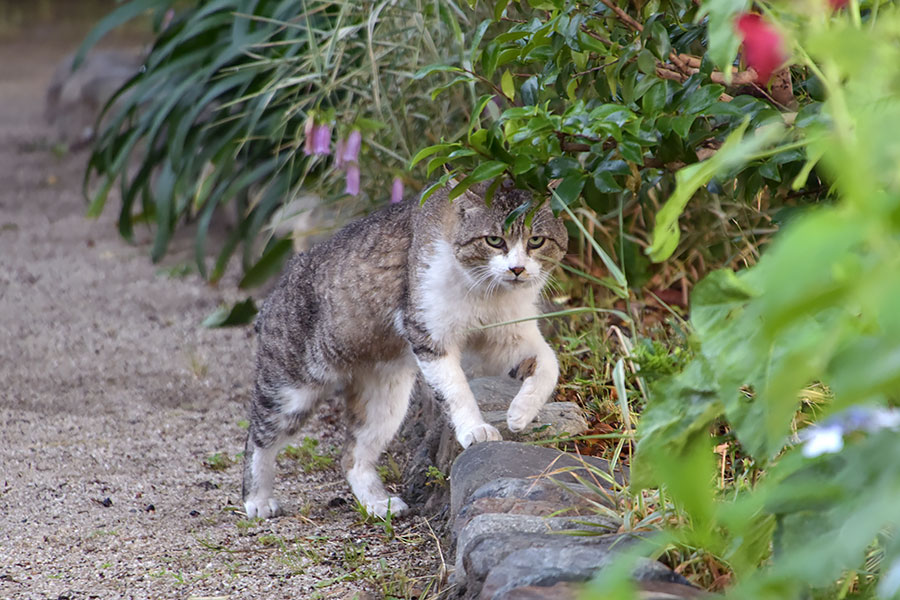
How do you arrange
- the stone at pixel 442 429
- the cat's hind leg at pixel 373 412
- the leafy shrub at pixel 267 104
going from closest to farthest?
the stone at pixel 442 429, the cat's hind leg at pixel 373 412, the leafy shrub at pixel 267 104

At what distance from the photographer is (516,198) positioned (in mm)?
2941

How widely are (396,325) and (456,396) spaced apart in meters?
0.37

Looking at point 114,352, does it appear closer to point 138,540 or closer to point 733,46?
point 138,540

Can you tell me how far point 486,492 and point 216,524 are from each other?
101 cm

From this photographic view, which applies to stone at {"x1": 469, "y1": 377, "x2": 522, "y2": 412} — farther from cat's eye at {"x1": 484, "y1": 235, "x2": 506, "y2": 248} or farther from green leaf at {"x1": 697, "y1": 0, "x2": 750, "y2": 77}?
green leaf at {"x1": 697, "y1": 0, "x2": 750, "y2": 77}

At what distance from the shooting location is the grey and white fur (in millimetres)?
2852

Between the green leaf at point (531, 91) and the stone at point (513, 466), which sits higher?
the green leaf at point (531, 91)

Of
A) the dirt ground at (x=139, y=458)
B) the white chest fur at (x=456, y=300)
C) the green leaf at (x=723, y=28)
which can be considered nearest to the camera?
the green leaf at (x=723, y=28)

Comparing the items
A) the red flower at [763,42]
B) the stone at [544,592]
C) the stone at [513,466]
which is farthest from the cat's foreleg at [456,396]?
the red flower at [763,42]

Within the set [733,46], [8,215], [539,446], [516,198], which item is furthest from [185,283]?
[733,46]

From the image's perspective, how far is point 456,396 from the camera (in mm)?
2785

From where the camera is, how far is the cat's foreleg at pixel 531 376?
8.68 ft

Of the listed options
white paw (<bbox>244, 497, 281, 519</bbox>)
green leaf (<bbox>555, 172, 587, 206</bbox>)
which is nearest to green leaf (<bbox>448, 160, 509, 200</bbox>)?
green leaf (<bbox>555, 172, 587, 206</bbox>)

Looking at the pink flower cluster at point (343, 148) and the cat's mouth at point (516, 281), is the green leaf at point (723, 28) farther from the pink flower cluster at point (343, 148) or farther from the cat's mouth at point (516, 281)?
the pink flower cluster at point (343, 148)
